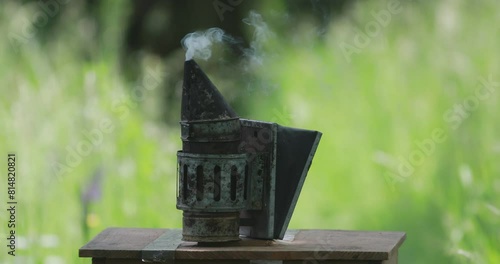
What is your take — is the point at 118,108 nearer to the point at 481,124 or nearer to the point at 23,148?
the point at 23,148

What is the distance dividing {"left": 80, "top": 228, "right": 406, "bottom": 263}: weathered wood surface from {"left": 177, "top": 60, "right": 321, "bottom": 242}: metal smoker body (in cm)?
6

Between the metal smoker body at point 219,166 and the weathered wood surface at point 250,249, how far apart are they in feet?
0.20

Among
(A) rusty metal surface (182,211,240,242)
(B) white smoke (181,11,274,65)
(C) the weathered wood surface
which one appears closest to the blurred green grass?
(B) white smoke (181,11,274,65)

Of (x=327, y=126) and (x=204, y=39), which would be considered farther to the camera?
(x=204, y=39)

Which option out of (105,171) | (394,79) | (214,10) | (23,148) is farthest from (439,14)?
(23,148)

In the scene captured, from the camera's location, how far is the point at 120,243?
3725mm

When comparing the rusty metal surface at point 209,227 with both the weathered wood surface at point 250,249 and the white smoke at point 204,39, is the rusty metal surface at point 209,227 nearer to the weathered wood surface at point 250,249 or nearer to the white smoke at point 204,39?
the weathered wood surface at point 250,249

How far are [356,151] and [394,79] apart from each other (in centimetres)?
33

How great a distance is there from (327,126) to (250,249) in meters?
1.30

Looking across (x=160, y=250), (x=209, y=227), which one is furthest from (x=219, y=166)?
(x=160, y=250)

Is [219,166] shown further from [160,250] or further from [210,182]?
[160,250]

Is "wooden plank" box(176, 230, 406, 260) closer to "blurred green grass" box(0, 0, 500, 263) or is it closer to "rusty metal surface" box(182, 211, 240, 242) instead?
"rusty metal surface" box(182, 211, 240, 242)

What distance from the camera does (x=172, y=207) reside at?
4.99 m

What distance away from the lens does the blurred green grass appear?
15.3ft
